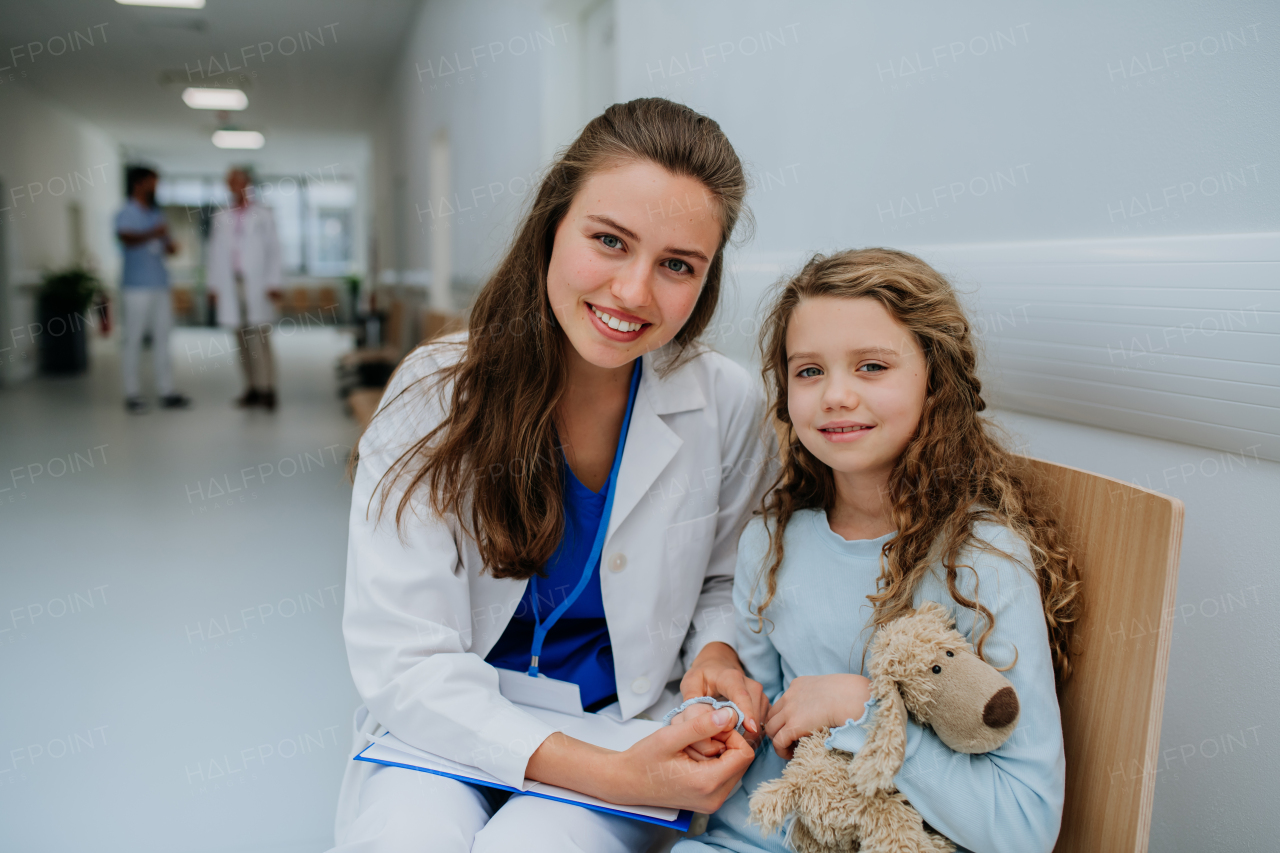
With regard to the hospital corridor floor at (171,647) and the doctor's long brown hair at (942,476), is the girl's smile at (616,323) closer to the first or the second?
the doctor's long brown hair at (942,476)

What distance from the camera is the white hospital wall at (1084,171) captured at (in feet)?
3.24

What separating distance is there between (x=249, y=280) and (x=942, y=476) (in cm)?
772

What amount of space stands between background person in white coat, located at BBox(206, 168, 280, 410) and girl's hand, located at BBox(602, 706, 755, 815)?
7278 mm

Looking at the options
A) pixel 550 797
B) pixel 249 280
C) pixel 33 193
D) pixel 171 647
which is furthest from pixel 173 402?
pixel 550 797

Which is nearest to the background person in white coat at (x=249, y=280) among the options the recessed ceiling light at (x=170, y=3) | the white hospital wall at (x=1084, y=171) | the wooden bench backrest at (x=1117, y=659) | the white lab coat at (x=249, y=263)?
the white lab coat at (x=249, y=263)

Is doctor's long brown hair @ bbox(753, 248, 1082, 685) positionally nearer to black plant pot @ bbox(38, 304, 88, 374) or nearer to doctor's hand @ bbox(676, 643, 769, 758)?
doctor's hand @ bbox(676, 643, 769, 758)

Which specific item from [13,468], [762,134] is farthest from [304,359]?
[762,134]

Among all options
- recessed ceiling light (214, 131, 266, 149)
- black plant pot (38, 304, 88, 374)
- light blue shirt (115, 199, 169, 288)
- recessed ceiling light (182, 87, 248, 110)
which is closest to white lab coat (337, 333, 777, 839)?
light blue shirt (115, 199, 169, 288)

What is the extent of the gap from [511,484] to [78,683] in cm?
198

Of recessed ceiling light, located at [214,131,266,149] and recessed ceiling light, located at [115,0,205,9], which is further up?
recessed ceiling light, located at [214,131,266,149]

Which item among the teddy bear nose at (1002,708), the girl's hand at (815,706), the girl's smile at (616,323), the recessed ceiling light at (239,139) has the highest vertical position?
the recessed ceiling light at (239,139)

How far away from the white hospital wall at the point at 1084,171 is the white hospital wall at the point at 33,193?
9.35 m

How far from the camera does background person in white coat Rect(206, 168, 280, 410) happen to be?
24.4 ft

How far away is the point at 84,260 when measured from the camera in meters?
11.2
